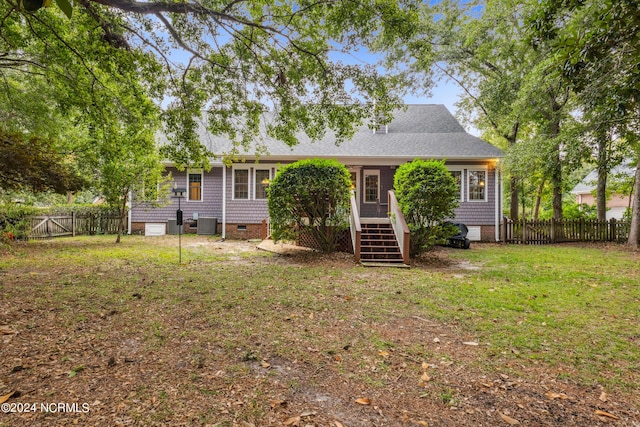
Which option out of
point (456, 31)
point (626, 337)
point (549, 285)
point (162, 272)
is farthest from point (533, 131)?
point (162, 272)

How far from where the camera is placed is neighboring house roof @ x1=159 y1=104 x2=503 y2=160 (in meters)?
13.8

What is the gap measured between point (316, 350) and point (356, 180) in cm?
1222

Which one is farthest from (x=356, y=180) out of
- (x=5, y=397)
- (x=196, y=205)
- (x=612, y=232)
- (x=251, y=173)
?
(x=5, y=397)

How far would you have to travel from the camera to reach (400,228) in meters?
8.43

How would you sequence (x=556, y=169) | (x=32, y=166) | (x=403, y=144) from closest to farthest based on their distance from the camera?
(x=32, y=166) < (x=556, y=169) < (x=403, y=144)

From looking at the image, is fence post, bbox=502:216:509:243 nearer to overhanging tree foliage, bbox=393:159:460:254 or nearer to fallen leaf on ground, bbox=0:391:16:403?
overhanging tree foliage, bbox=393:159:460:254

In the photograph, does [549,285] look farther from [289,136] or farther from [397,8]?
[289,136]

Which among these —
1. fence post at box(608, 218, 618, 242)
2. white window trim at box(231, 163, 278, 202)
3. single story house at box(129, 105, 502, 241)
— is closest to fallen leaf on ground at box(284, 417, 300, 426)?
single story house at box(129, 105, 502, 241)

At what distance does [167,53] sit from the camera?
7156 millimetres

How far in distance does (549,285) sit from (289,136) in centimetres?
697

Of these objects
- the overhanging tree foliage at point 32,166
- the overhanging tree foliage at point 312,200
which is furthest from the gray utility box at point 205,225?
the overhanging tree foliage at point 312,200

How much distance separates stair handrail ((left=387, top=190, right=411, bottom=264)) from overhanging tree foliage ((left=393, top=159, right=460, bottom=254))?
0.21m

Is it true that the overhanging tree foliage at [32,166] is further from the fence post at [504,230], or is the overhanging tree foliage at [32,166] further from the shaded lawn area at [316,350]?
the fence post at [504,230]

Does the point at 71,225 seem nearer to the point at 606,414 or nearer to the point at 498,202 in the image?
the point at 606,414
